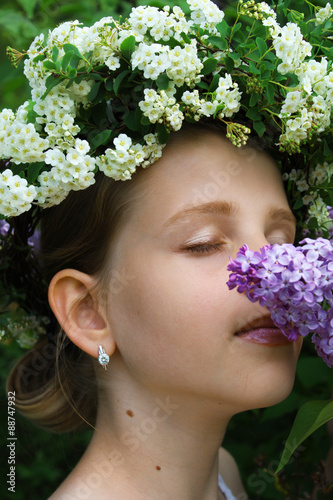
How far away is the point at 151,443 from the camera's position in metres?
2.03

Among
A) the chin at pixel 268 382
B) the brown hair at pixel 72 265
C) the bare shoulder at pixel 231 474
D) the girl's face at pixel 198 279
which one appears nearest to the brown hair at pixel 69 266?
the brown hair at pixel 72 265

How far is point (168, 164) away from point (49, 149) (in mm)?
373

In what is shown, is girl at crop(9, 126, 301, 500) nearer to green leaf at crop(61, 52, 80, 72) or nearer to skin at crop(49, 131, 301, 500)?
skin at crop(49, 131, 301, 500)

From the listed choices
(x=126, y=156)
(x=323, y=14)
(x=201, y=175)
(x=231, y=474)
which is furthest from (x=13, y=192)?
(x=231, y=474)

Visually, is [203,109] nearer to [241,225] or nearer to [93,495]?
[241,225]

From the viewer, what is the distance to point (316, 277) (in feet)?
4.86

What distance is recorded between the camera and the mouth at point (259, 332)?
178 centimetres

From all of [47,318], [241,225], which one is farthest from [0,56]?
[241,225]

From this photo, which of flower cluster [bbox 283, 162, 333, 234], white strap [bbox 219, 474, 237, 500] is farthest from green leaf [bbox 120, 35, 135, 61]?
white strap [bbox 219, 474, 237, 500]

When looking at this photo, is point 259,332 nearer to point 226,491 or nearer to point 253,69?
point 253,69

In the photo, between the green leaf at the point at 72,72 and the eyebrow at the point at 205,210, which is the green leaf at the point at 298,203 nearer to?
the eyebrow at the point at 205,210

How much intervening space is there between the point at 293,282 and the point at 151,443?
2.86 ft

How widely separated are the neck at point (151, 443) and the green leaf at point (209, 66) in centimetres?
102

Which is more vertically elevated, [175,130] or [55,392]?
[175,130]
